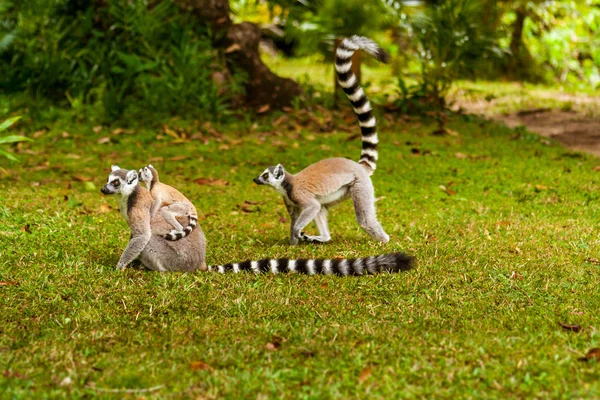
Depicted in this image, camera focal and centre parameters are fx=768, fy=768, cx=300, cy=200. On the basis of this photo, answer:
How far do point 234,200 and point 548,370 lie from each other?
5.22 m

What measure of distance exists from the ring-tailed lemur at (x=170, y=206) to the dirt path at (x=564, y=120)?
7.55 metres

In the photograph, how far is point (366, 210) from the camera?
6.41 metres

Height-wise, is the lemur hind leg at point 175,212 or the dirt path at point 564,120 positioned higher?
the lemur hind leg at point 175,212

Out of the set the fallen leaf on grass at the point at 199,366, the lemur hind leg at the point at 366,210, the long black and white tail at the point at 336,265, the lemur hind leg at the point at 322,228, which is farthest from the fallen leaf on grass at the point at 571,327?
the lemur hind leg at the point at 322,228

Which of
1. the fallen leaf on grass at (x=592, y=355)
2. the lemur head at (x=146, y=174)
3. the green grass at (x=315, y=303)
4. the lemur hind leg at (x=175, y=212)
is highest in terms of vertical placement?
the lemur head at (x=146, y=174)

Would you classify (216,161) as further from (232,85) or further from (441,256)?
(441,256)

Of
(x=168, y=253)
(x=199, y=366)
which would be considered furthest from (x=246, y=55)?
(x=199, y=366)

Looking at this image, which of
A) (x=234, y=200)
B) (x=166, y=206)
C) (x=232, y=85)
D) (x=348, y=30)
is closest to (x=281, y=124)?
(x=232, y=85)

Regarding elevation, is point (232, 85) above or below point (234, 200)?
above

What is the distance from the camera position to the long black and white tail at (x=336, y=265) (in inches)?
211

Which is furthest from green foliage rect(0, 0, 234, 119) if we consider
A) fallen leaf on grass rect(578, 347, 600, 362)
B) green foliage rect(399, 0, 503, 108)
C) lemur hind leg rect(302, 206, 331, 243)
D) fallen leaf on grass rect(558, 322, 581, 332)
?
fallen leaf on grass rect(578, 347, 600, 362)

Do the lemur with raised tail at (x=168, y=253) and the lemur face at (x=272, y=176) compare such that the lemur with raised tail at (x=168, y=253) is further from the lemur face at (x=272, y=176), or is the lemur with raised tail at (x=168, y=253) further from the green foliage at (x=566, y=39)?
the green foliage at (x=566, y=39)

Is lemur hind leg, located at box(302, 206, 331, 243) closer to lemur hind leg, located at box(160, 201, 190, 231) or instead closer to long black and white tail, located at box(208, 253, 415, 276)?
long black and white tail, located at box(208, 253, 415, 276)

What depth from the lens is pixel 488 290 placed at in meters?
5.14
